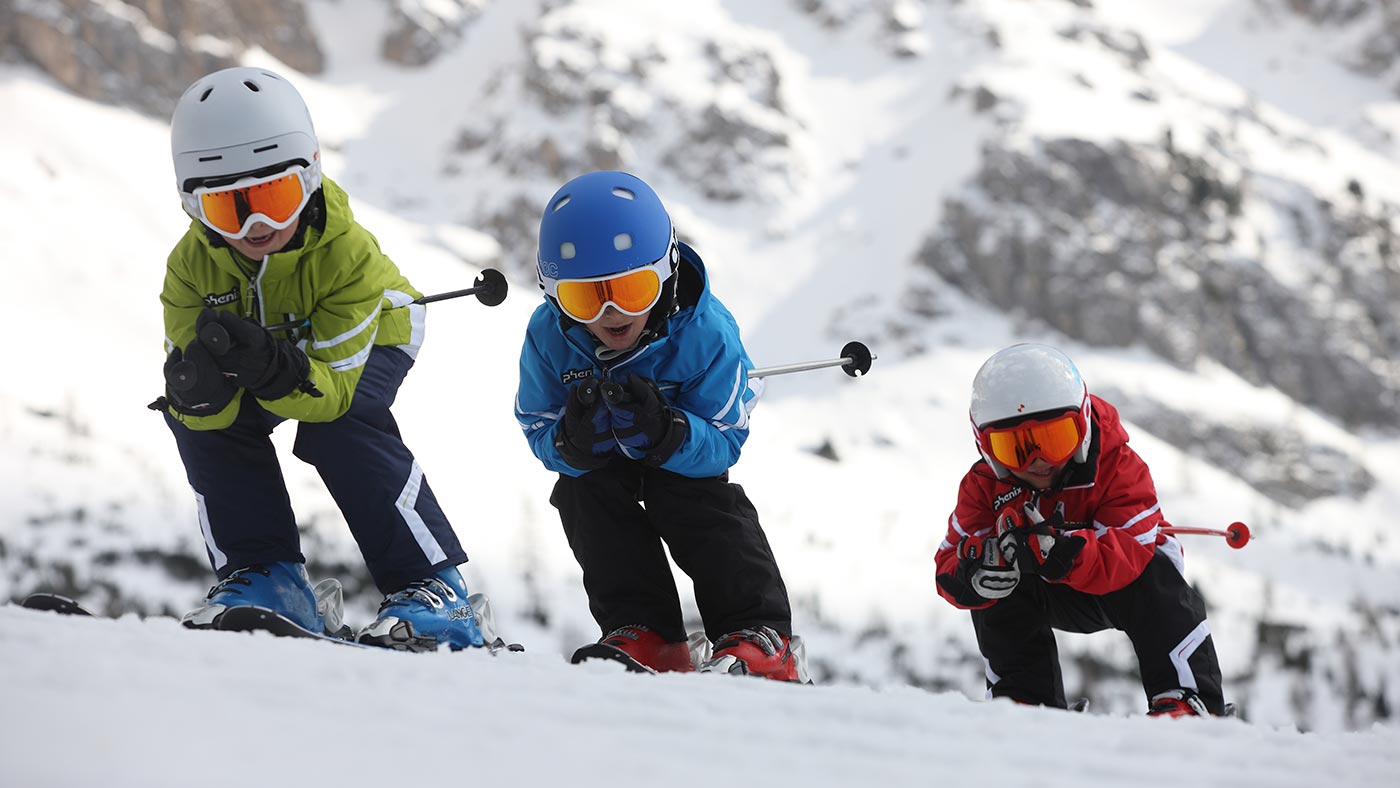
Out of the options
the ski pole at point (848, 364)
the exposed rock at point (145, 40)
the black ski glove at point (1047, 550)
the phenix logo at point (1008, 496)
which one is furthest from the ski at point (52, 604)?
the exposed rock at point (145, 40)

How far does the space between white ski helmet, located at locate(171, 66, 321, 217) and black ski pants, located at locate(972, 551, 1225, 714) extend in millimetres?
2568

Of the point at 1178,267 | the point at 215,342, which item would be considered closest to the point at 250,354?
the point at 215,342

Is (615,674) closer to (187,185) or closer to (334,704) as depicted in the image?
(334,704)

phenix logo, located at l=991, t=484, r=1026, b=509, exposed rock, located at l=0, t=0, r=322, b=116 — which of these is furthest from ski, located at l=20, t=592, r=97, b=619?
exposed rock, located at l=0, t=0, r=322, b=116

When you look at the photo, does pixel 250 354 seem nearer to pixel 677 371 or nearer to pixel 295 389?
pixel 295 389

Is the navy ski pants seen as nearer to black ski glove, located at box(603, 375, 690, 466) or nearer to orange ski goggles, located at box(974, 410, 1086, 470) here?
black ski glove, located at box(603, 375, 690, 466)

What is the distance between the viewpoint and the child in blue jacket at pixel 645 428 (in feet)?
10.5

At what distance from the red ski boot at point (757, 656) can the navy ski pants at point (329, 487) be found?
881mm

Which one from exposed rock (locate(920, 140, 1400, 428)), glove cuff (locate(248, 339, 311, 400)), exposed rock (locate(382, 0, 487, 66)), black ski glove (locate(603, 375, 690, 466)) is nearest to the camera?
glove cuff (locate(248, 339, 311, 400))

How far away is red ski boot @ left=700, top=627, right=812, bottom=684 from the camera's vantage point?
123 inches

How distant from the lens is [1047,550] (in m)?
3.35

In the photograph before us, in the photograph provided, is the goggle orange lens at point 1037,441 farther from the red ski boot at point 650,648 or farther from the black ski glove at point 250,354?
the black ski glove at point 250,354

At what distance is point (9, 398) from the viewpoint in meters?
33.2

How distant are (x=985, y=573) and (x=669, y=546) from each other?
Result: 3.11ft
